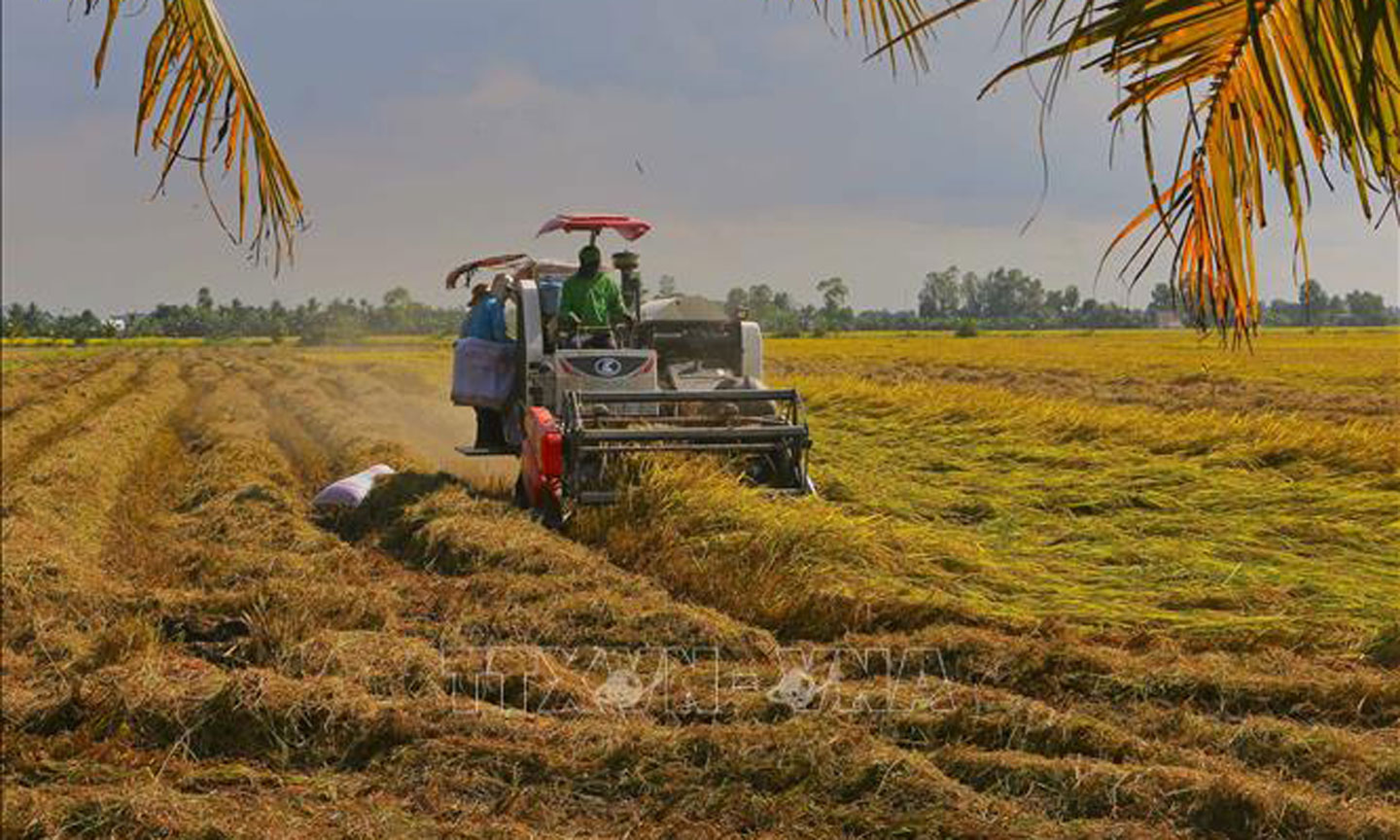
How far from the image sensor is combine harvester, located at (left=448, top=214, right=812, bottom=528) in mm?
8547

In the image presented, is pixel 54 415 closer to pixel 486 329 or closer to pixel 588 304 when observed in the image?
pixel 486 329

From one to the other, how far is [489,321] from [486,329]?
0.07 meters

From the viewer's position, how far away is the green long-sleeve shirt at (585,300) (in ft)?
31.2

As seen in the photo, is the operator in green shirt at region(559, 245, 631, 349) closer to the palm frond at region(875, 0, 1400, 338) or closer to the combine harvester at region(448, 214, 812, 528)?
the combine harvester at region(448, 214, 812, 528)

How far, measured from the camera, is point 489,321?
34.3 ft

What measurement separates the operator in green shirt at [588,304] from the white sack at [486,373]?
3.28ft

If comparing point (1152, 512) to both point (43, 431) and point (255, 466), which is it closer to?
point (255, 466)

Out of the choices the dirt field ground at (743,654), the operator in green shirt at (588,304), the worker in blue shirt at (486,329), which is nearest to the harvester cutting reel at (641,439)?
the dirt field ground at (743,654)

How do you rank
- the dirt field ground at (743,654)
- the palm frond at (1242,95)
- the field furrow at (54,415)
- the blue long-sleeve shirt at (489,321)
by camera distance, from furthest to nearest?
1. the field furrow at (54,415)
2. the blue long-sleeve shirt at (489,321)
3. the dirt field ground at (743,654)
4. the palm frond at (1242,95)

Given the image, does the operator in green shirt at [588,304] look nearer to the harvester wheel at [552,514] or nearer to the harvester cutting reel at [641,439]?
the harvester cutting reel at [641,439]

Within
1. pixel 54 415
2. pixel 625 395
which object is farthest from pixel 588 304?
pixel 54 415

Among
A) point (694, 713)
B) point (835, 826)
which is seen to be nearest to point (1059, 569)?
point (694, 713)

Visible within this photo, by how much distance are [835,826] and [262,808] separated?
75.3 inches

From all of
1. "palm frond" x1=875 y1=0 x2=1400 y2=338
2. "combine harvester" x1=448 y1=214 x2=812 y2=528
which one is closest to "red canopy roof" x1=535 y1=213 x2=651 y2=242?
"combine harvester" x1=448 y1=214 x2=812 y2=528
